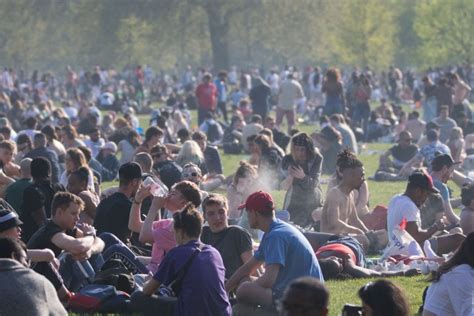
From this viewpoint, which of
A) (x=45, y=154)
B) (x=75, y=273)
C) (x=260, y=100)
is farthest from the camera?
(x=260, y=100)

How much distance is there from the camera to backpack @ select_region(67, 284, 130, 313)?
35.1 ft

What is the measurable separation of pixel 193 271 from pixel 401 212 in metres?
4.57

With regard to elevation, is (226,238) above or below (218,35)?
above

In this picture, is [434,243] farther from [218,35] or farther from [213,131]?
[218,35]

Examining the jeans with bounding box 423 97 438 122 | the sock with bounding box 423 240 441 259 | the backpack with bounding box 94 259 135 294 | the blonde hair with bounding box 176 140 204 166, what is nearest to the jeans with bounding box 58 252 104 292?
the backpack with bounding box 94 259 135 294

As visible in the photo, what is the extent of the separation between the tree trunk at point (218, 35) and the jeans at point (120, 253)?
57224mm

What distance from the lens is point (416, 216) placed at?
13.5m

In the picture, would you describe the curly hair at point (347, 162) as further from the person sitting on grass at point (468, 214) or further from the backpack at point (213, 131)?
the backpack at point (213, 131)

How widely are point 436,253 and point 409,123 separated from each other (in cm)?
1598

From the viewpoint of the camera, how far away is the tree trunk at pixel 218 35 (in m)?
68.6

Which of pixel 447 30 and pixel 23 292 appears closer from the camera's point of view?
pixel 23 292

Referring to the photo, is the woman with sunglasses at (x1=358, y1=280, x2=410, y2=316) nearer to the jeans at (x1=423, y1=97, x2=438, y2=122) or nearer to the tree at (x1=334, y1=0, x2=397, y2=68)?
the jeans at (x1=423, y1=97, x2=438, y2=122)

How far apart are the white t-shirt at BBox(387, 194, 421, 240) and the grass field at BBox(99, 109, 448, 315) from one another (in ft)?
3.20

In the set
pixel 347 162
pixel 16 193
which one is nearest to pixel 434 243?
pixel 347 162
